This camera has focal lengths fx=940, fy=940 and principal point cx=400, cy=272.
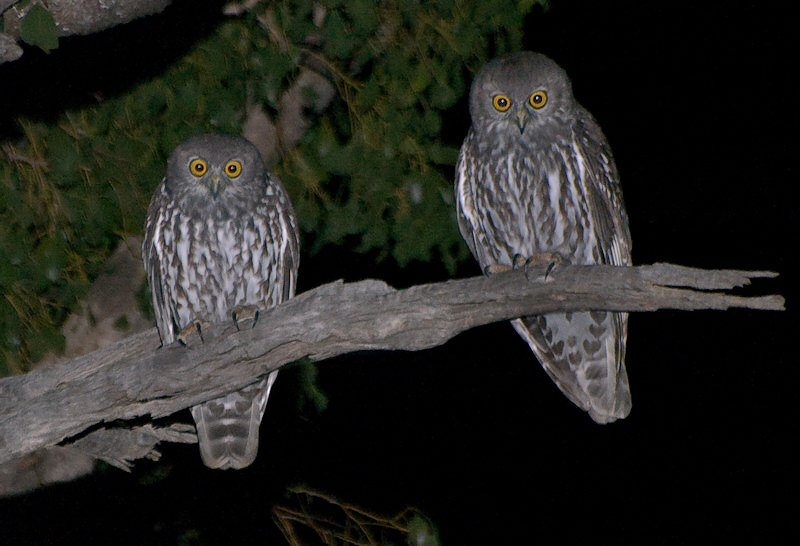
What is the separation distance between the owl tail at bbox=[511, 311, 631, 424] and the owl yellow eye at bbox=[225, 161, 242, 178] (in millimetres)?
1244

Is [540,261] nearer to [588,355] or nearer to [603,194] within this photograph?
[603,194]

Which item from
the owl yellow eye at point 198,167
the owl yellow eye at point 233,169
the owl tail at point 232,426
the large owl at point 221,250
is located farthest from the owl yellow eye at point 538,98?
the owl tail at point 232,426

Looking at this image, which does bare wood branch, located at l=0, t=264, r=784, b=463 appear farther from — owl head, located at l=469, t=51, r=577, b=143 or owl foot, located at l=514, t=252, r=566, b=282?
owl head, located at l=469, t=51, r=577, b=143

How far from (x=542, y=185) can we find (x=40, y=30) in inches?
70.6

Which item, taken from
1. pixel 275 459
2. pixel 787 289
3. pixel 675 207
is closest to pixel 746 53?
pixel 675 207

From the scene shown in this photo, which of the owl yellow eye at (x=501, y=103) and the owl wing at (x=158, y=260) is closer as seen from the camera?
the owl yellow eye at (x=501, y=103)

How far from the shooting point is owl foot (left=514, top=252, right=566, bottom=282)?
2.64m

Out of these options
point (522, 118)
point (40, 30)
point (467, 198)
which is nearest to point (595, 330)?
point (467, 198)

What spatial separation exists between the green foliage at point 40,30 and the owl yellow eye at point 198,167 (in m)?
0.94

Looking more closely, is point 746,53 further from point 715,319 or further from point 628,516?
point 628,516

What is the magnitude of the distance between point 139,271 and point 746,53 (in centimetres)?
366

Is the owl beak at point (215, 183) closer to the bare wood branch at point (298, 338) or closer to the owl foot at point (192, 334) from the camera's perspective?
the owl foot at point (192, 334)

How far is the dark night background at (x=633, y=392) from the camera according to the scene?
208 inches

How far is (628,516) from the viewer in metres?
6.19
